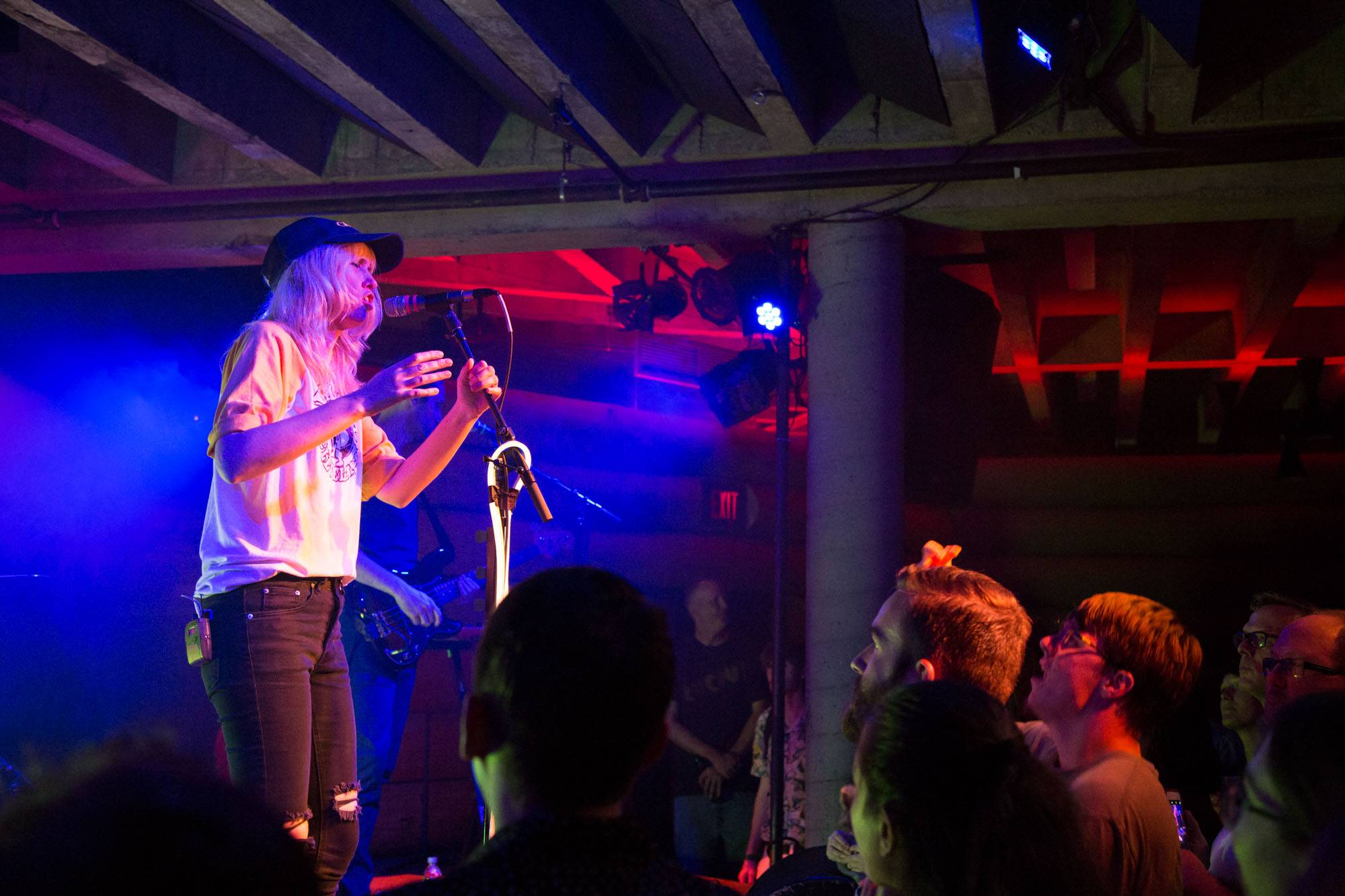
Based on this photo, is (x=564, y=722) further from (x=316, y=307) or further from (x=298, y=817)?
(x=316, y=307)

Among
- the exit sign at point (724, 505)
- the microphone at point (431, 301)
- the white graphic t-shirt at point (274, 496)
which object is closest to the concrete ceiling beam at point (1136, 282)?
the exit sign at point (724, 505)

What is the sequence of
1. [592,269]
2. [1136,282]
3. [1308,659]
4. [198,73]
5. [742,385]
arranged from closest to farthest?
[1308,659]
[198,73]
[742,385]
[1136,282]
[592,269]

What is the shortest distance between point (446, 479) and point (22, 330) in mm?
2817

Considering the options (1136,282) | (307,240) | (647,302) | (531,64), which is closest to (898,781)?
(307,240)

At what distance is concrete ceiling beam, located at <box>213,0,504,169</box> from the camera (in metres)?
3.91

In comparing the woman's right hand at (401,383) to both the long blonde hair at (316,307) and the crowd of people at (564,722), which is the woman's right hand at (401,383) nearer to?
the crowd of people at (564,722)

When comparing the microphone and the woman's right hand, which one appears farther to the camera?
the microphone

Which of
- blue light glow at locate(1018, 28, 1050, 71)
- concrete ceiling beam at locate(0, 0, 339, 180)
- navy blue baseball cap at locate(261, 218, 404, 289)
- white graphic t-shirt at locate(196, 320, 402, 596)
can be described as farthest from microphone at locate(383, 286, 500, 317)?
blue light glow at locate(1018, 28, 1050, 71)

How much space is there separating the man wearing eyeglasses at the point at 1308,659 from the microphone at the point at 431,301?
7.90 feet

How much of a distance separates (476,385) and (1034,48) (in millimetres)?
2650

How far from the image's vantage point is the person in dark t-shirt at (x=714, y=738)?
6234 millimetres

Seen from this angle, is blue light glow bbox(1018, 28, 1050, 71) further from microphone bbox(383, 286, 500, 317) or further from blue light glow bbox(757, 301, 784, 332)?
microphone bbox(383, 286, 500, 317)

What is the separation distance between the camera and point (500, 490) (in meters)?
2.67

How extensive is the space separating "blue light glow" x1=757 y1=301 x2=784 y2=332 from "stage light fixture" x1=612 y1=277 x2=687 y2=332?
2.77ft
